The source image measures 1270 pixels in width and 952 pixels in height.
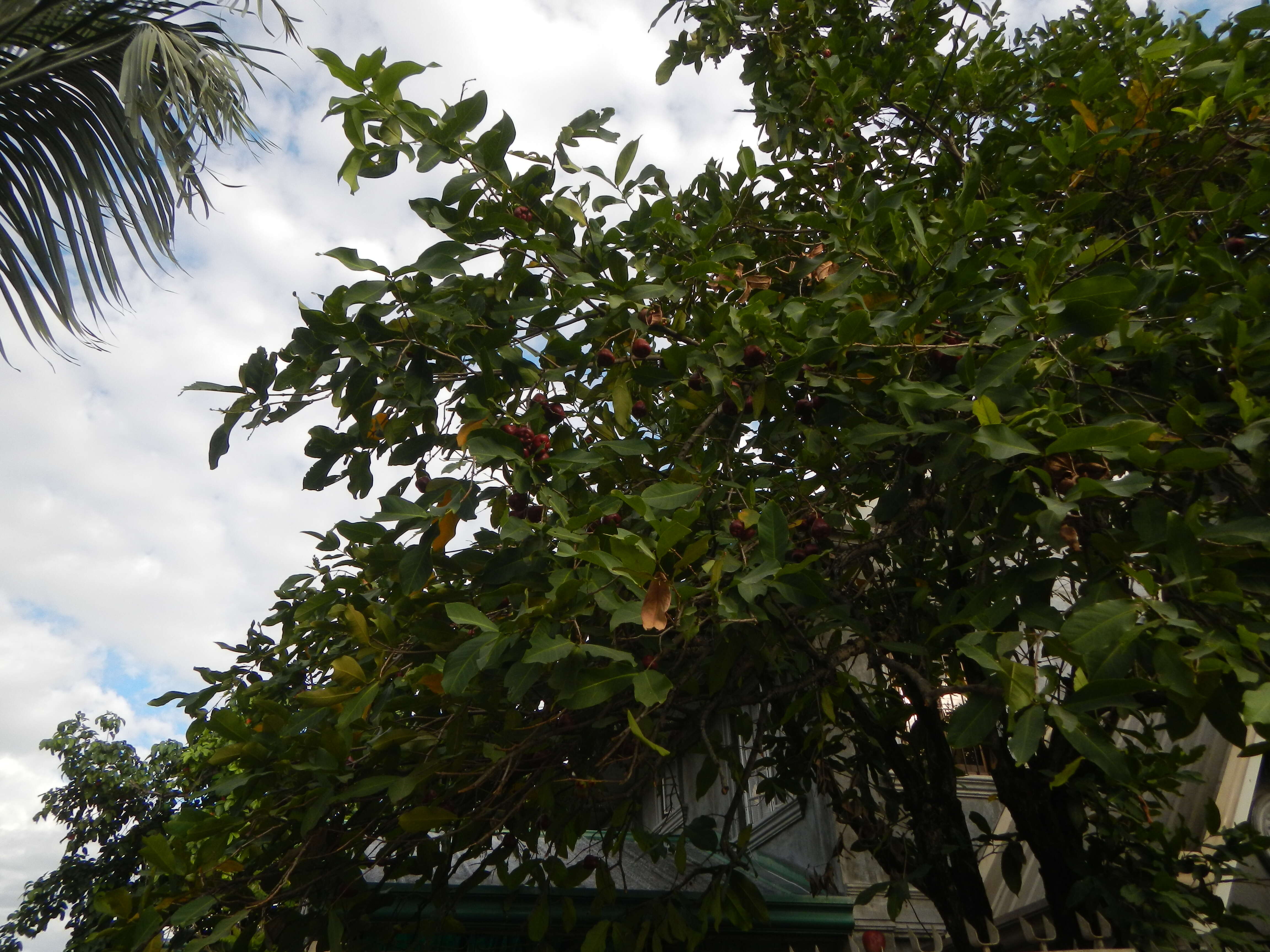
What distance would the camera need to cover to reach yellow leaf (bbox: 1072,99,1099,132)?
3795 millimetres

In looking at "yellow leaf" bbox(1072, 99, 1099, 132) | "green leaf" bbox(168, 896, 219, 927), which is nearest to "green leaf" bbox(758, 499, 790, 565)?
"green leaf" bbox(168, 896, 219, 927)

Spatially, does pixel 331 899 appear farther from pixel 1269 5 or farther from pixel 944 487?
pixel 1269 5

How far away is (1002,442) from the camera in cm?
235

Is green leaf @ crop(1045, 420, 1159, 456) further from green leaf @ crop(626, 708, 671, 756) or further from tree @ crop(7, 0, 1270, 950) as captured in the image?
green leaf @ crop(626, 708, 671, 756)

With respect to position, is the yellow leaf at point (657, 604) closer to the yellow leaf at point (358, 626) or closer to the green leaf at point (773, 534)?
the green leaf at point (773, 534)

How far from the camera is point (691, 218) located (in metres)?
4.30

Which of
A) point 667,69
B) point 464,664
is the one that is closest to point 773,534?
point 464,664

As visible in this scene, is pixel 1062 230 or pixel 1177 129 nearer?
pixel 1062 230

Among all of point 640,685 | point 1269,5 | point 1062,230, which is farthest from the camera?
point 1269,5

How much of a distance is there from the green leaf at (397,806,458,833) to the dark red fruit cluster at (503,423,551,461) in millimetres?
1259

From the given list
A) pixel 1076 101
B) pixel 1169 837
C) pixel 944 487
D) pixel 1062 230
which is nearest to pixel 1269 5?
pixel 1076 101

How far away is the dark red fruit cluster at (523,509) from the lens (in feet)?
9.53

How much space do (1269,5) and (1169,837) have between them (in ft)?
13.1

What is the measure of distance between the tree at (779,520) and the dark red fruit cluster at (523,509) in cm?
1
